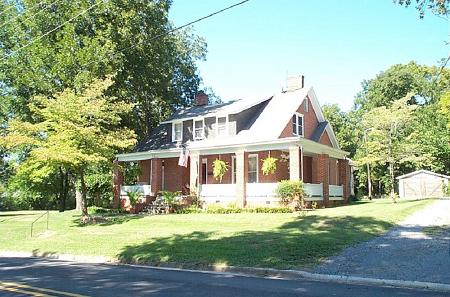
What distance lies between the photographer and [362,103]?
74125 mm

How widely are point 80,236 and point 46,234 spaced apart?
3186mm

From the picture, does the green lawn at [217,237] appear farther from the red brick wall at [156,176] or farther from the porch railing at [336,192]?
the porch railing at [336,192]

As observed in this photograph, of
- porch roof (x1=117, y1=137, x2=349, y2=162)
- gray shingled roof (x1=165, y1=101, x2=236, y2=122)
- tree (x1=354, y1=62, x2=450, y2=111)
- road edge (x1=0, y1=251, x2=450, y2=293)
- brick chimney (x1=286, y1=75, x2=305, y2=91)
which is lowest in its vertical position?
road edge (x1=0, y1=251, x2=450, y2=293)

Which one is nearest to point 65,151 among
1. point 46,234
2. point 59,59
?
point 46,234

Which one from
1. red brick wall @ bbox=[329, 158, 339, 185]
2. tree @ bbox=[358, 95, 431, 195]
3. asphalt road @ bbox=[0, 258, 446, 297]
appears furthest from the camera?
red brick wall @ bbox=[329, 158, 339, 185]

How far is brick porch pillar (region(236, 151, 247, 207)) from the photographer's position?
84.0 feet

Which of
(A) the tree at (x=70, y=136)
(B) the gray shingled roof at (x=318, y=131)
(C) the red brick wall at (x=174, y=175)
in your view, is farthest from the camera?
(C) the red brick wall at (x=174, y=175)

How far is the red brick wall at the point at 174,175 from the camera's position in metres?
31.8

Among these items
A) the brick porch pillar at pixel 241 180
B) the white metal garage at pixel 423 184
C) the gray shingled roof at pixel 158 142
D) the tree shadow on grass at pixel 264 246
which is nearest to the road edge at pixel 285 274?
the tree shadow on grass at pixel 264 246

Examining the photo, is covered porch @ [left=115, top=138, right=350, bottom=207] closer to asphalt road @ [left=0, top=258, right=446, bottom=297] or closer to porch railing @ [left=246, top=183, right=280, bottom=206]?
porch railing @ [left=246, top=183, right=280, bottom=206]

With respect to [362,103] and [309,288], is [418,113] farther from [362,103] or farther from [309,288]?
[309,288]

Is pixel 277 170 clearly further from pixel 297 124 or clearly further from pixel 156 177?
pixel 156 177

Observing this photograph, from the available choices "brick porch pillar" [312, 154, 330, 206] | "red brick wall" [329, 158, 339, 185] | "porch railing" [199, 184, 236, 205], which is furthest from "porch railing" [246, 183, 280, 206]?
"red brick wall" [329, 158, 339, 185]

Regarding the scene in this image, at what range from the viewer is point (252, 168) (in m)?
28.8
